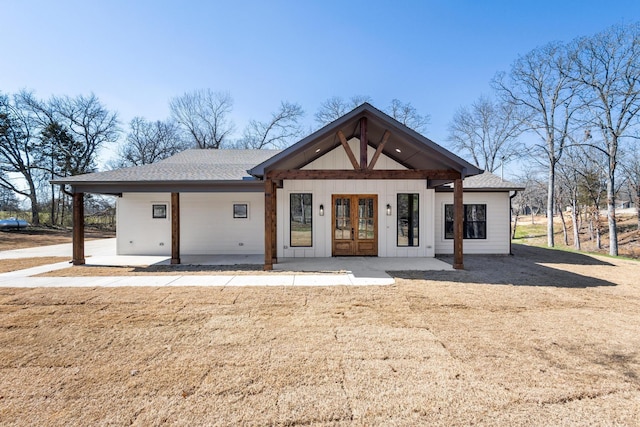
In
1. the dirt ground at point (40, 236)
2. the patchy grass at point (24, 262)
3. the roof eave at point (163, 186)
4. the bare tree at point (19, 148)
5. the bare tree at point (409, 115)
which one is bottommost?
the patchy grass at point (24, 262)

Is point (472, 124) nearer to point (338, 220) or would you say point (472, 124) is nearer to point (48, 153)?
point (338, 220)

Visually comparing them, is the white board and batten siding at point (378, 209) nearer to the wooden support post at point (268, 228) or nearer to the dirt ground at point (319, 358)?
the wooden support post at point (268, 228)

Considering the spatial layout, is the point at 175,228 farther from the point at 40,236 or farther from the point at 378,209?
the point at 40,236

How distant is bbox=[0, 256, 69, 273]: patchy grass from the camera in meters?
8.30

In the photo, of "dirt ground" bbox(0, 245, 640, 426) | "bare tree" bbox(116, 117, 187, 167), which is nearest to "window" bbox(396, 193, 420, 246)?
"dirt ground" bbox(0, 245, 640, 426)

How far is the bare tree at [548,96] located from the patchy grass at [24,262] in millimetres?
24080

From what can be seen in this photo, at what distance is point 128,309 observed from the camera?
188 inches

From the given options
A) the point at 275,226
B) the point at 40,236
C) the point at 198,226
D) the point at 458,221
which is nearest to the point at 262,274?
the point at 275,226

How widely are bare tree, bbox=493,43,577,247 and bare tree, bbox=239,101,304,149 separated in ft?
56.4

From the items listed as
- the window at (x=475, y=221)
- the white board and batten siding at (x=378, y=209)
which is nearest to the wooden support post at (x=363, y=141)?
the white board and batten siding at (x=378, y=209)

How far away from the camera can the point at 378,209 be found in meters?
10.2

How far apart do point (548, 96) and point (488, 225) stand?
12510mm

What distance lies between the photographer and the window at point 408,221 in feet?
33.5

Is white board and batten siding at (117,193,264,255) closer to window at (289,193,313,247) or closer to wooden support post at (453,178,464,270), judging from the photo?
window at (289,193,313,247)
